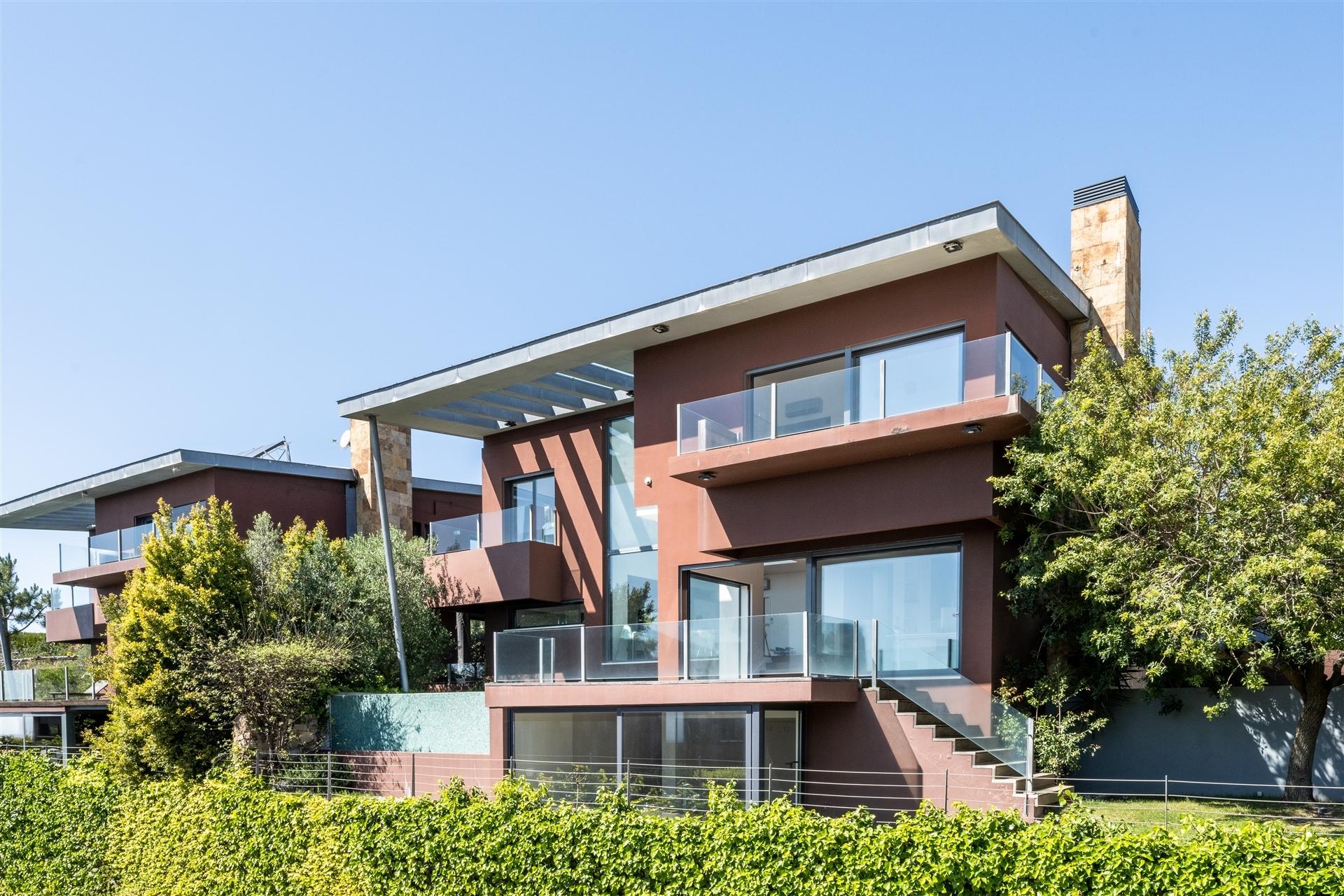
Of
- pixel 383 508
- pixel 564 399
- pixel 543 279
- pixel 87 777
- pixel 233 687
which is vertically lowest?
pixel 87 777

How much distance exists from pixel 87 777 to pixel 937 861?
15326mm

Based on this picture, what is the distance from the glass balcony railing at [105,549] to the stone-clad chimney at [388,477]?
496 cm

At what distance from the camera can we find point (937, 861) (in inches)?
394

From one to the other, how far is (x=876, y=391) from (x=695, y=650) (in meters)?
4.37

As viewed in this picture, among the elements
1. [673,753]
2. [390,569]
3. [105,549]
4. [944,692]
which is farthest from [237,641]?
[944,692]

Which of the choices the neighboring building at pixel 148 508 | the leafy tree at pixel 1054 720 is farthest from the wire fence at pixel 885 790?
the neighboring building at pixel 148 508

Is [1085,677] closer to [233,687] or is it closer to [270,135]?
[233,687]

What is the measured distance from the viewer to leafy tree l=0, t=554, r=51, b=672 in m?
39.2

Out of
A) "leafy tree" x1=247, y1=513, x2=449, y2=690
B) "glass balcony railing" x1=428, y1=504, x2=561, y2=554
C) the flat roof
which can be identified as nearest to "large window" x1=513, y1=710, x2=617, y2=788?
"leafy tree" x1=247, y1=513, x2=449, y2=690

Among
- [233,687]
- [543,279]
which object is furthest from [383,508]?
[543,279]

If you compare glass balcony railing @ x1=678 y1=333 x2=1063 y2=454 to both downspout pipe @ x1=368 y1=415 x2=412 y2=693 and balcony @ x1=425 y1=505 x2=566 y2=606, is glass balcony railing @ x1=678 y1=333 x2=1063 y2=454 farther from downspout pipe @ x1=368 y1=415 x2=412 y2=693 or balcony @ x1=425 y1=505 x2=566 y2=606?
downspout pipe @ x1=368 y1=415 x2=412 y2=693

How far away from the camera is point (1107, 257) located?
18766mm

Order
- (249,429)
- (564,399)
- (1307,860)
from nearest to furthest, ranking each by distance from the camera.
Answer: (1307,860) → (564,399) → (249,429)

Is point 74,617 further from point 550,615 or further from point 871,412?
point 871,412
